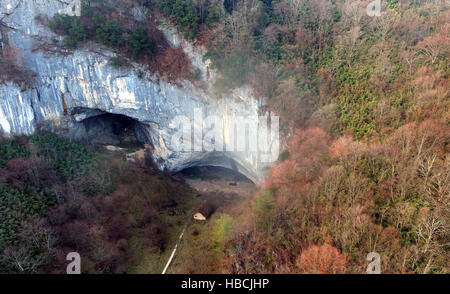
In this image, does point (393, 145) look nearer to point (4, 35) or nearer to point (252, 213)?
point (252, 213)

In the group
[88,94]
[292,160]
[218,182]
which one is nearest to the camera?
[292,160]

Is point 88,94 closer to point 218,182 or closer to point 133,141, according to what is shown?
point 133,141

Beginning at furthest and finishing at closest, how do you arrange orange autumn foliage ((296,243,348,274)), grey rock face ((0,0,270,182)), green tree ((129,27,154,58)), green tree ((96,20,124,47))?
green tree ((129,27,154,58)) < green tree ((96,20,124,47)) < grey rock face ((0,0,270,182)) < orange autumn foliage ((296,243,348,274))

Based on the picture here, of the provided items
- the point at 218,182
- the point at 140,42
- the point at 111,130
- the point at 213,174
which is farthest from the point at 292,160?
the point at 111,130

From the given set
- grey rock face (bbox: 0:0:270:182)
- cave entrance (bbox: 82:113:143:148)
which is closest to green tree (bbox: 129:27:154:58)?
grey rock face (bbox: 0:0:270:182)

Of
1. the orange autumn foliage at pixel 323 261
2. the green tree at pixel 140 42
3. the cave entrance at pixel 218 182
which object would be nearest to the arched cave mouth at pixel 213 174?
the cave entrance at pixel 218 182

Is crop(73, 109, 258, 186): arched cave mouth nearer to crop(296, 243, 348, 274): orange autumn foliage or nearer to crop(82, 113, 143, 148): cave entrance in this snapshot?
crop(82, 113, 143, 148): cave entrance

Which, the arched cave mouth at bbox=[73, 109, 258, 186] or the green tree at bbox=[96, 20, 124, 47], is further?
Result: the arched cave mouth at bbox=[73, 109, 258, 186]
